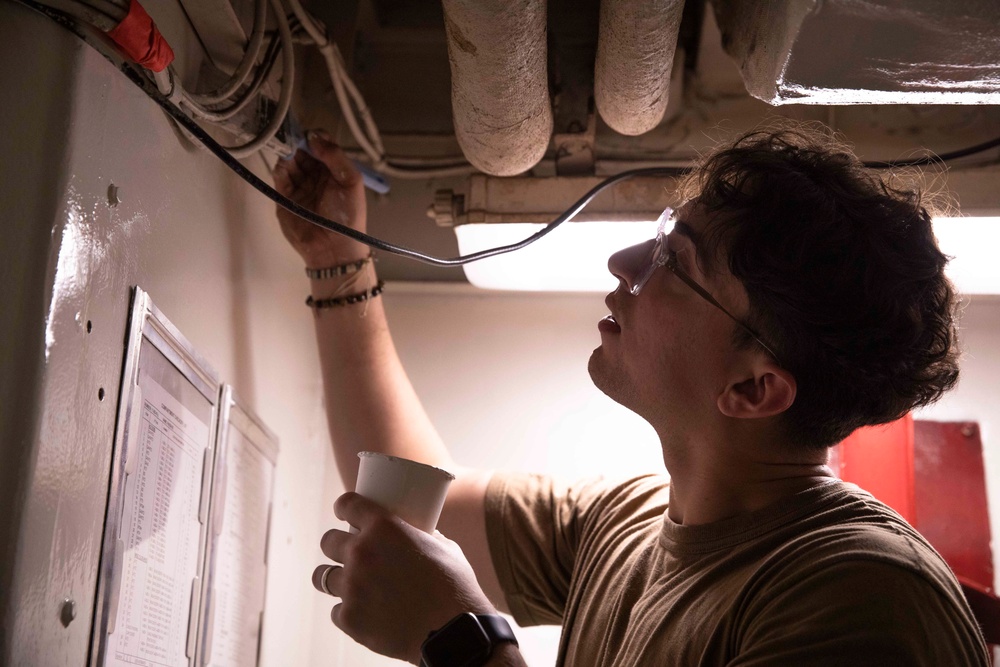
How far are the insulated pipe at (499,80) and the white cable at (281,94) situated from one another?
24 cm

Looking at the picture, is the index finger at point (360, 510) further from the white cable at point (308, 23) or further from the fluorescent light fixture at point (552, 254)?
the white cable at point (308, 23)

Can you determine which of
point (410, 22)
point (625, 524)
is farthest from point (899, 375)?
point (410, 22)

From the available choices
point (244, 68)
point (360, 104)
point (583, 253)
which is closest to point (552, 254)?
point (583, 253)

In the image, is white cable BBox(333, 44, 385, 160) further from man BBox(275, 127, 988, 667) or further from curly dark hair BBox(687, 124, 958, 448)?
curly dark hair BBox(687, 124, 958, 448)

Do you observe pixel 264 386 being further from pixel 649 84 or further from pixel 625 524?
pixel 649 84


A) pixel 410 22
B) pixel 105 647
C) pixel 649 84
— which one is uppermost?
pixel 410 22

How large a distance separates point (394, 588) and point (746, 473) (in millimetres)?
510

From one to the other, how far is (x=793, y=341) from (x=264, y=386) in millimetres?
939

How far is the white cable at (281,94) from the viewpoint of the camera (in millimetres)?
1208

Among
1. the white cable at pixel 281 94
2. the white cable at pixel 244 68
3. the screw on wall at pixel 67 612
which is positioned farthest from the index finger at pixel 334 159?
the screw on wall at pixel 67 612

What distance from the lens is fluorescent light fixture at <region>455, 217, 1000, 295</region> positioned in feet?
4.93

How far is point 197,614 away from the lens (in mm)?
1205

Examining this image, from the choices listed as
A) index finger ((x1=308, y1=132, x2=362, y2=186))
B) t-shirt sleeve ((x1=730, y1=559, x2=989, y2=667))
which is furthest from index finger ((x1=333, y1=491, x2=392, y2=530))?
index finger ((x1=308, y1=132, x2=362, y2=186))

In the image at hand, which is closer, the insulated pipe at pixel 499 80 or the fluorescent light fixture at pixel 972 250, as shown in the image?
the insulated pipe at pixel 499 80
